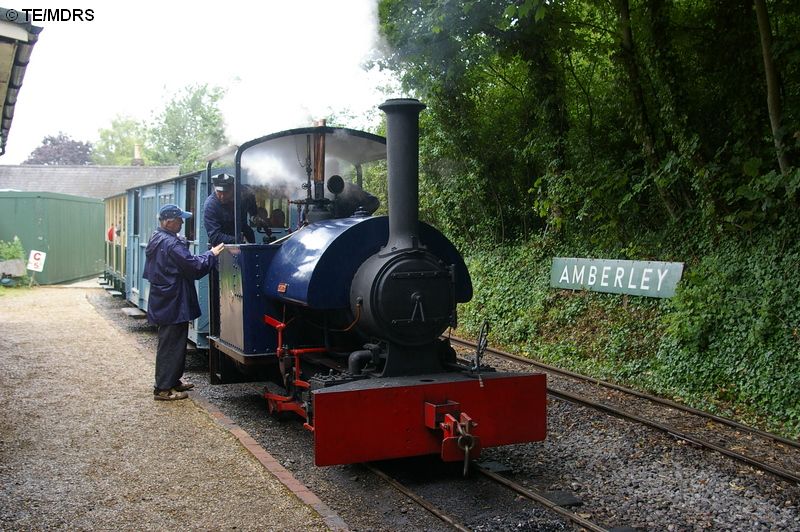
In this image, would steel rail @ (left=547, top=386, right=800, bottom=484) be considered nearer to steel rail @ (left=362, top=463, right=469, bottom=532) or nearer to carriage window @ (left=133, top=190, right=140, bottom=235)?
steel rail @ (left=362, top=463, right=469, bottom=532)

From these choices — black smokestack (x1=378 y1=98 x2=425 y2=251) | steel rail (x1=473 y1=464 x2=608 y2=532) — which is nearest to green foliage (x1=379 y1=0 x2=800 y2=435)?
black smokestack (x1=378 y1=98 x2=425 y2=251)

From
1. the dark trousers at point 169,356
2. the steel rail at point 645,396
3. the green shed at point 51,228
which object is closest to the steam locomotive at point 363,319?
the dark trousers at point 169,356

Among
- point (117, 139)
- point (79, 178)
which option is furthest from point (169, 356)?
point (117, 139)

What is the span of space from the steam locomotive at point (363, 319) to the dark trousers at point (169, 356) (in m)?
0.81

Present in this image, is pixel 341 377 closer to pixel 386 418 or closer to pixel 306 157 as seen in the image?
pixel 386 418

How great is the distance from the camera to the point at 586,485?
5043mm

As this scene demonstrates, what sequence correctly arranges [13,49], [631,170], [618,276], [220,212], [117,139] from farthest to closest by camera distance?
1. [117,139]
2. [631,170]
3. [618,276]
4. [220,212]
5. [13,49]

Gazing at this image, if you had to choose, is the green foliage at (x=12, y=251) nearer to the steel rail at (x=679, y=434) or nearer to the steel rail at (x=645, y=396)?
the steel rail at (x=645, y=396)

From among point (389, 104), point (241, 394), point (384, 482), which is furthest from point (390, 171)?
point (241, 394)

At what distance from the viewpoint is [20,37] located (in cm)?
625

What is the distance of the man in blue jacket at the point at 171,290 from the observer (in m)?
7.08

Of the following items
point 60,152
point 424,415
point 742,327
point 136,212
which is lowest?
point 424,415

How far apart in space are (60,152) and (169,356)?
66895 mm

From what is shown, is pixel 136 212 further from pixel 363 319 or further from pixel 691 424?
pixel 691 424
